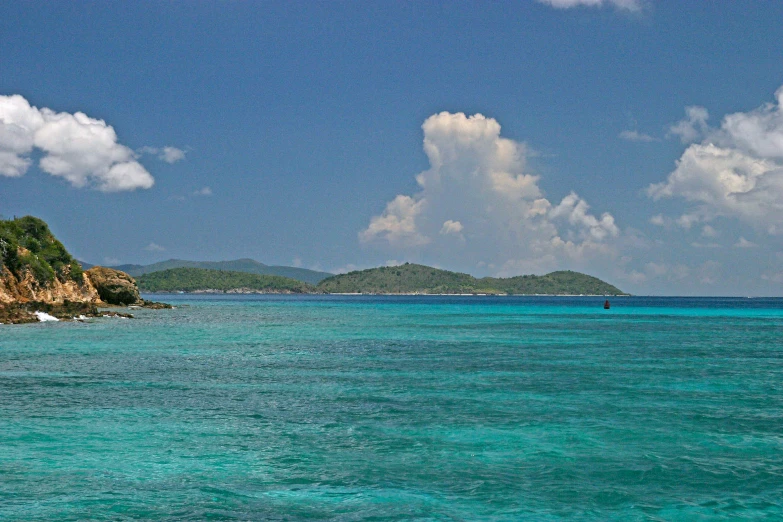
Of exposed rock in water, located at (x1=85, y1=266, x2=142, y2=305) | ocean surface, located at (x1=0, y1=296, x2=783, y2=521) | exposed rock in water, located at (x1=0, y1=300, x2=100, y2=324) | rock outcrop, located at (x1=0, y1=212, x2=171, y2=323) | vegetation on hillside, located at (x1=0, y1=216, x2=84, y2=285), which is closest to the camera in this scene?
ocean surface, located at (x1=0, y1=296, x2=783, y2=521)

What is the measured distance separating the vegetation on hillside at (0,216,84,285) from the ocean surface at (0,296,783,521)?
2445 inches

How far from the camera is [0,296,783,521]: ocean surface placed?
1371 cm

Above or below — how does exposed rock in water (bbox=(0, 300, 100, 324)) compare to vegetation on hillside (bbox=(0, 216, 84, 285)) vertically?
below

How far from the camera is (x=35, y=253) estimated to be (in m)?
111

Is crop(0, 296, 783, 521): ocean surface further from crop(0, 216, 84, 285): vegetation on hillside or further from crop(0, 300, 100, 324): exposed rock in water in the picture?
crop(0, 216, 84, 285): vegetation on hillside

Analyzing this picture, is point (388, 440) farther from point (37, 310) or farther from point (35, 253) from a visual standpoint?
point (35, 253)

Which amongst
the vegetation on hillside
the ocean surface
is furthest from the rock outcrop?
the ocean surface

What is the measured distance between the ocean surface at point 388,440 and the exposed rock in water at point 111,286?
102 metres

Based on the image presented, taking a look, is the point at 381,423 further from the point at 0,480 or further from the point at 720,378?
the point at 720,378

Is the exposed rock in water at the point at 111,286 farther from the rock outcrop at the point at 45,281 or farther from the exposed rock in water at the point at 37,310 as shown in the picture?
the exposed rock in water at the point at 37,310

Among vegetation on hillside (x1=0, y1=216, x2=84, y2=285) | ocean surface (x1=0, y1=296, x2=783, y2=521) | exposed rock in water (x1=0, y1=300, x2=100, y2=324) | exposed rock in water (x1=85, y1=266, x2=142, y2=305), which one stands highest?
vegetation on hillside (x1=0, y1=216, x2=84, y2=285)

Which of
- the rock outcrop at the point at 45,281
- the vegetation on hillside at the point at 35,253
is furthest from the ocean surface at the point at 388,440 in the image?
the vegetation on hillside at the point at 35,253

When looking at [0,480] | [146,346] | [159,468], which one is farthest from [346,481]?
[146,346]

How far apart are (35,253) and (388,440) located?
366 ft
